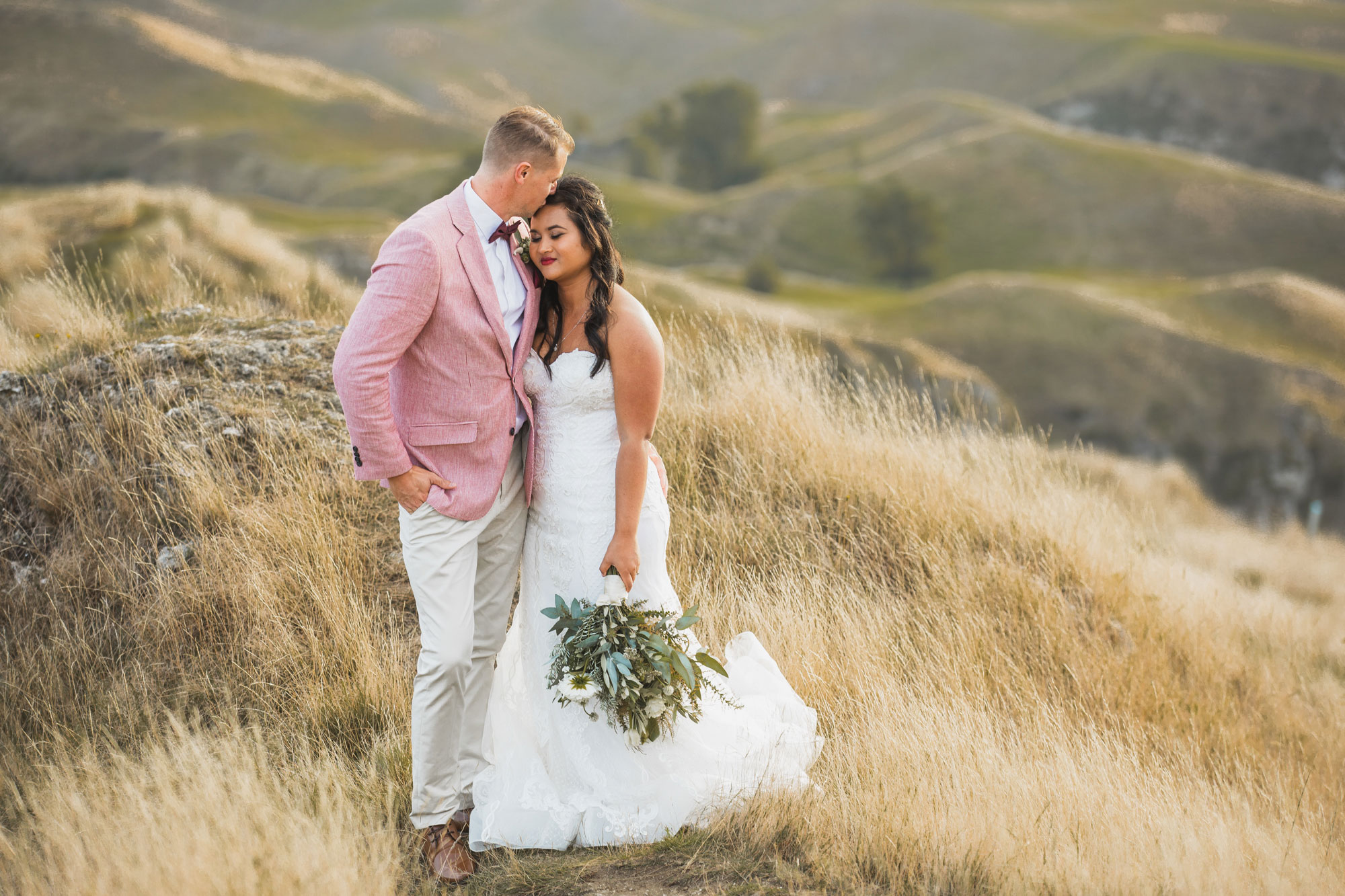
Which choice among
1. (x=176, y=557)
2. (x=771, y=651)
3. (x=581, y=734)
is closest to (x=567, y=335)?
(x=581, y=734)

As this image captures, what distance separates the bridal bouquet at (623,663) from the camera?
337 cm

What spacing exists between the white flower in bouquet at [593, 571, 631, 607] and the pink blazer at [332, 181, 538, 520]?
0.59m

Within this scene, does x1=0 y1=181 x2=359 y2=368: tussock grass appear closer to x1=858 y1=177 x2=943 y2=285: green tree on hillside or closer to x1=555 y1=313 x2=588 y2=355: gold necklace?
x1=555 y1=313 x2=588 y2=355: gold necklace

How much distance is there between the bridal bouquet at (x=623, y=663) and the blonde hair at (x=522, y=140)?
163 cm

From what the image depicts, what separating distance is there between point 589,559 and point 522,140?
165 cm

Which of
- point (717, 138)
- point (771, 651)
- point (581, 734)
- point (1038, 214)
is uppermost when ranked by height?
point (717, 138)

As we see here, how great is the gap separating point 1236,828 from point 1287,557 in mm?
12831

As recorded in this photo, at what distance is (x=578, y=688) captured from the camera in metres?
3.30

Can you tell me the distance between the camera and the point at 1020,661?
17.5 ft

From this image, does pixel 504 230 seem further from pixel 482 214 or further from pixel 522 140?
pixel 522 140

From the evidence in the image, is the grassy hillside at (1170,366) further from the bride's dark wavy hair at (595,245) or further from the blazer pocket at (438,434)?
the blazer pocket at (438,434)

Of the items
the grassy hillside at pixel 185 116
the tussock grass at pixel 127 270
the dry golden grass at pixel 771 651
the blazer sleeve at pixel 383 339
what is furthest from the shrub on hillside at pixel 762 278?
the blazer sleeve at pixel 383 339

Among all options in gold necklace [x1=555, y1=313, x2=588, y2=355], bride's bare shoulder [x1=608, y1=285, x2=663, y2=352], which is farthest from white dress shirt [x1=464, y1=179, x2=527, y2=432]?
bride's bare shoulder [x1=608, y1=285, x2=663, y2=352]

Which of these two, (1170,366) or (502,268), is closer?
(502,268)
